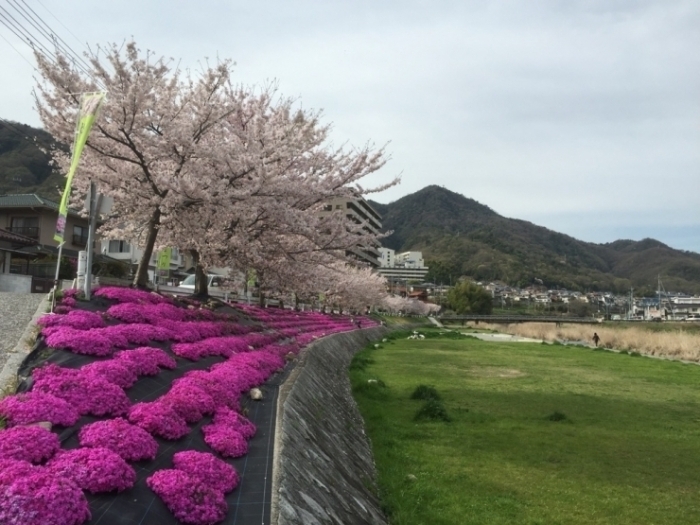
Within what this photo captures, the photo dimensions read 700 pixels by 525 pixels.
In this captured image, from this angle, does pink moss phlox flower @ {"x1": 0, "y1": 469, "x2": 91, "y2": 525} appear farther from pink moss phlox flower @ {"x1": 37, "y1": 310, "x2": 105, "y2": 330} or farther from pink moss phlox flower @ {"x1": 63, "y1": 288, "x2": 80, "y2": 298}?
pink moss phlox flower @ {"x1": 63, "y1": 288, "x2": 80, "y2": 298}

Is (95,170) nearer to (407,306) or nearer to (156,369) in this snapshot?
(156,369)

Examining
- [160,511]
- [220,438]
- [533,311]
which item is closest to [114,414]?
[220,438]

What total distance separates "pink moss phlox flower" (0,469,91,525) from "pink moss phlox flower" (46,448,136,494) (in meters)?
0.27

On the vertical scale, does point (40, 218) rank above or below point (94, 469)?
above

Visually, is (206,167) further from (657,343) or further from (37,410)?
(657,343)

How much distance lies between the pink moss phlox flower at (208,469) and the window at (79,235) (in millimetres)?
46567

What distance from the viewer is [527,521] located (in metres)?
7.44

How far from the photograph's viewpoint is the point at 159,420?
6367 millimetres

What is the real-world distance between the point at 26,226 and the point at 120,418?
147 ft

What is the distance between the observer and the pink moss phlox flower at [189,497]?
4828 millimetres

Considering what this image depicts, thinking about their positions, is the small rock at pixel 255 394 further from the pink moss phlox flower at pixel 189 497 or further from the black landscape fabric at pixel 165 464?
the pink moss phlox flower at pixel 189 497

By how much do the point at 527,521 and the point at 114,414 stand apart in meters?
5.51

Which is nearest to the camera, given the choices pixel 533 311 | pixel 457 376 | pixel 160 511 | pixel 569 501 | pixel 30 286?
pixel 160 511

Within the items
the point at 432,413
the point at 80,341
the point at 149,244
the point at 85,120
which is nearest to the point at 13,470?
the point at 80,341
